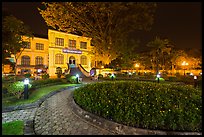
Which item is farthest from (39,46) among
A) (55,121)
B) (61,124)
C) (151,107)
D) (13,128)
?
(151,107)

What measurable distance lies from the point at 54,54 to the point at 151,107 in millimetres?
30996

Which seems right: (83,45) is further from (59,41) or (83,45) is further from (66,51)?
(59,41)

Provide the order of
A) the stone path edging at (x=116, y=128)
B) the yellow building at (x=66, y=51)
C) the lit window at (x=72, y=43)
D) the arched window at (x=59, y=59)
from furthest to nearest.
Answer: the lit window at (x=72, y=43), the arched window at (x=59, y=59), the yellow building at (x=66, y=51), the stone path edging at (x=116, y=128)

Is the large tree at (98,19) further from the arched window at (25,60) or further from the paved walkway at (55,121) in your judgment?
the arched window at (25,60)

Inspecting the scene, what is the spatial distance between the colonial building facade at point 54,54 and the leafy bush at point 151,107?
2547 centimetres

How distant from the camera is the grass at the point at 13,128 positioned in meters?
4.54

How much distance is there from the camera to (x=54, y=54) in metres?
32.5

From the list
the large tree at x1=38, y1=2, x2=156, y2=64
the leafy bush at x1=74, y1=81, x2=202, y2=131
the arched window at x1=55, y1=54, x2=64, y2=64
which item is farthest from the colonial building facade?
the leafy bush at x1=74, y1=81, x2=202, y2=131

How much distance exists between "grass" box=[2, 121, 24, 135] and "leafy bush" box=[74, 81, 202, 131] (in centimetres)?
261

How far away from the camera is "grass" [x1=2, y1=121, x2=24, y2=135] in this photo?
14.9 ft

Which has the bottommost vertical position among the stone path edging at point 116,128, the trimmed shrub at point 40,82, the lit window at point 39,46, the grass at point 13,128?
the grass at point 13,128

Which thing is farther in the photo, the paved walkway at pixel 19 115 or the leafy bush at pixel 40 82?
the leafy bush at pixel 40 82

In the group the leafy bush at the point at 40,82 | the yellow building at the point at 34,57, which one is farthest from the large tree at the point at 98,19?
the yellow building at the point at 34,57

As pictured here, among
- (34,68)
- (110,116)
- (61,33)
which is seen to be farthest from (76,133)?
(34,68)
